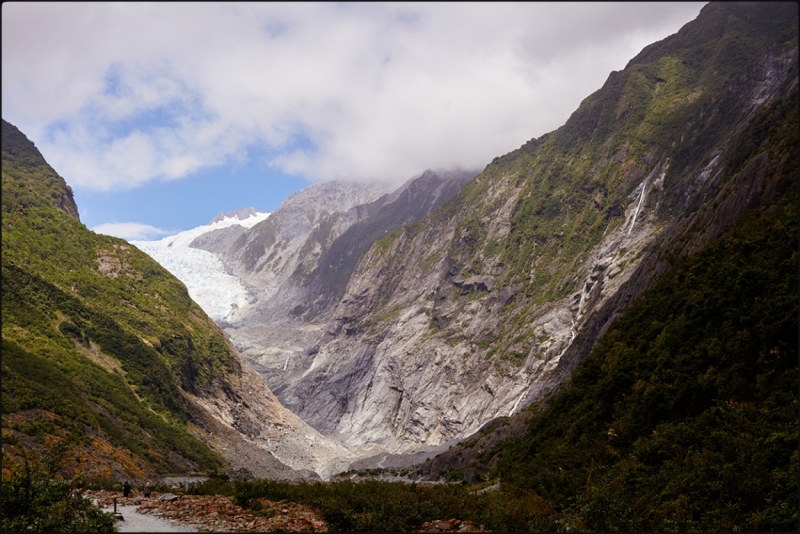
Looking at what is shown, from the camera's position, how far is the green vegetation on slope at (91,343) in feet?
144

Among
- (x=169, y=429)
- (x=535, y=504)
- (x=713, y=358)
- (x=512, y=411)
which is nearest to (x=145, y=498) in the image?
(x=535, y=504)

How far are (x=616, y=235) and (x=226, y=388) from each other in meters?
84.8

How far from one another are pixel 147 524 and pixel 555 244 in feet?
469

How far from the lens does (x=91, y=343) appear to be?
65812 mm

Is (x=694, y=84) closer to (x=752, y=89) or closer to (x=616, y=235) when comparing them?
(x=752, y=89)

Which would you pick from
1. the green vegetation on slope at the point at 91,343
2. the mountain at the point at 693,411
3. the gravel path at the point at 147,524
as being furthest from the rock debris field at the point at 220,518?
the green vegetation on slope at the point at 91,343

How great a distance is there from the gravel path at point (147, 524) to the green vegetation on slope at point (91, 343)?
1799 centimetres

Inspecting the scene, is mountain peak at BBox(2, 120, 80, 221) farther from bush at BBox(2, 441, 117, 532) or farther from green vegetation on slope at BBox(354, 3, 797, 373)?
green vegetation on slope at BBox(354, 3, 797, 373)

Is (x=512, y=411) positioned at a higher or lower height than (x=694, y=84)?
lower

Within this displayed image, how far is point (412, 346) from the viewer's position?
162 metres

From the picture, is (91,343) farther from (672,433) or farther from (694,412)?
(694,412)

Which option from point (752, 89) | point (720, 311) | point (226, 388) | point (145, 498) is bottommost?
point (720, 311)

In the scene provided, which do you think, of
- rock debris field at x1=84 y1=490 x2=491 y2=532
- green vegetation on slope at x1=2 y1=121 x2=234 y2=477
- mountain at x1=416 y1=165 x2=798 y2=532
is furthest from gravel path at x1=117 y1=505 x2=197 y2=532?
green vegetation on slope at x1=2 y1=121 x2=234 y2=477

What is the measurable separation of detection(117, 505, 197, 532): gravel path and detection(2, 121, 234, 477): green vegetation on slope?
1799cm
